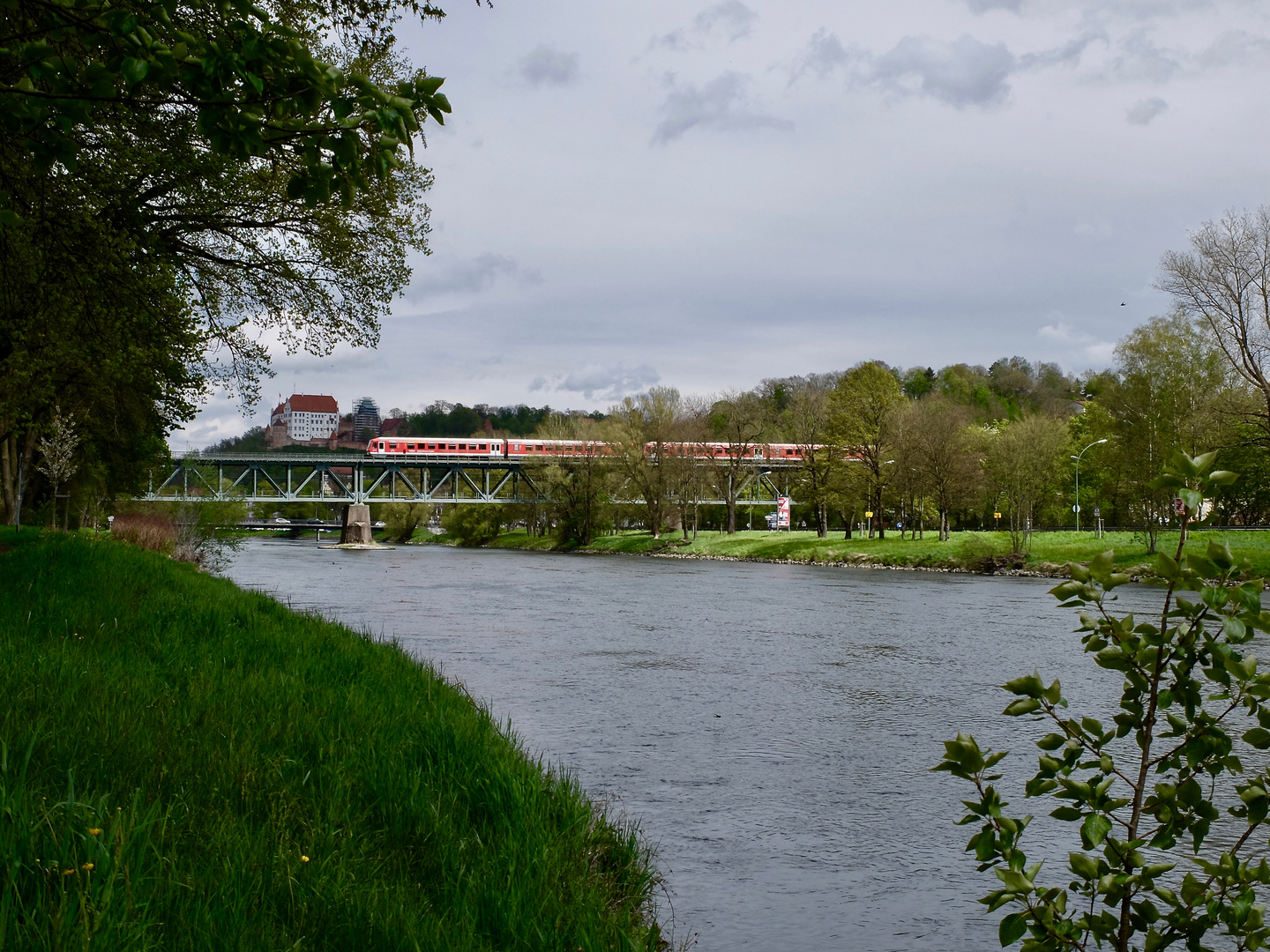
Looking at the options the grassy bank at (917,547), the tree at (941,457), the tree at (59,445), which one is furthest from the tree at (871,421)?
the tree at (59,445)

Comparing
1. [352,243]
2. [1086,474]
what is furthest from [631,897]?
[1086,474]

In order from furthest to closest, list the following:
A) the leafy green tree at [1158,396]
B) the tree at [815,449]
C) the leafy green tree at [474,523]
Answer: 1. the leafy green tree at [474,523]
2. the tree at [815,449]
3. the leafy green tree at [1158,396]

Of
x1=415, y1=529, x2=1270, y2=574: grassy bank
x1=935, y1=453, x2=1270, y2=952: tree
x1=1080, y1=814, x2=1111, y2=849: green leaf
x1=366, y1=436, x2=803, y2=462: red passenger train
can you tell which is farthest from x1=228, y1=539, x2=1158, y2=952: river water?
x1=366, y1=436, x2=803, y2=462: red passenger train

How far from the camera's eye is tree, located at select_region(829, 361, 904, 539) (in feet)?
205

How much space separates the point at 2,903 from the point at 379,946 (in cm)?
117

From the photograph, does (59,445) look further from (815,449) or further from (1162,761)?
(815,449)

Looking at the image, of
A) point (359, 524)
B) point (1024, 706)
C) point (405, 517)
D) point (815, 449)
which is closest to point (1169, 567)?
point (1024, 706)

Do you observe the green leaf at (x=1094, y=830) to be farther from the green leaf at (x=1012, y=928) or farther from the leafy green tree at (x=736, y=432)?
the leafy green tree at (x=736, y=432)

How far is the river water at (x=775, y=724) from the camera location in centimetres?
605

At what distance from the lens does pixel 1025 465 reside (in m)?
58.7

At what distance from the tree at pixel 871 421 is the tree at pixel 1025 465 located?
6.97m

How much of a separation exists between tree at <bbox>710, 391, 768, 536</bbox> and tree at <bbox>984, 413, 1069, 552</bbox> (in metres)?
16.8

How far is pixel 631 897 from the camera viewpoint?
5234 mm

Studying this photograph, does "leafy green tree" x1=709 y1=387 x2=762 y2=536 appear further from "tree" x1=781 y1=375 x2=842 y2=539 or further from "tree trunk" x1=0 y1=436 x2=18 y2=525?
"tree trunk" x1=0 y1=436 x2=18 y2=525
